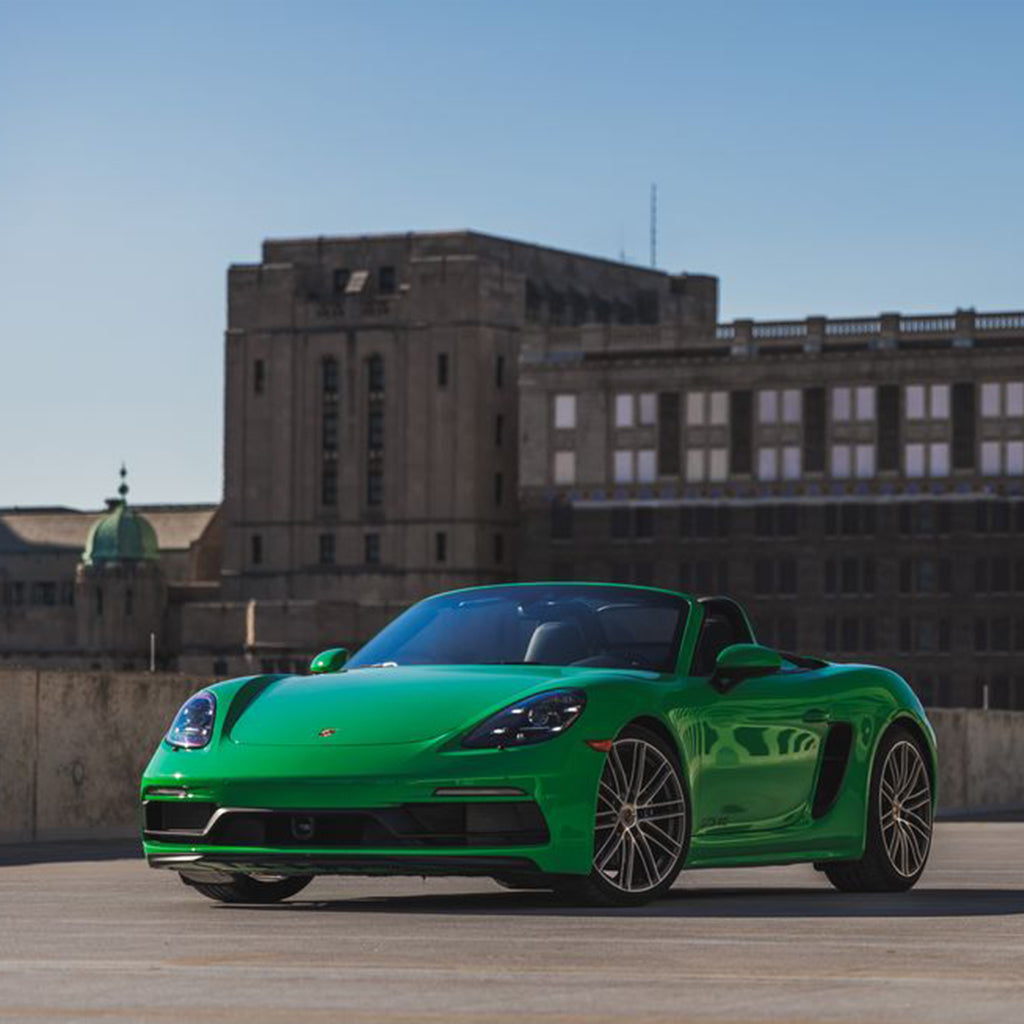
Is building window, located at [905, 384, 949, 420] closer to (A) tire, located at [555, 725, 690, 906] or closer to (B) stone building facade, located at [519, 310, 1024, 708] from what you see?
(B) stone building facade, located at [519, 310, 1024, 708]

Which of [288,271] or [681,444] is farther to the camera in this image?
[288,271]

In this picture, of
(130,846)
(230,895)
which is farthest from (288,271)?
(230,895)

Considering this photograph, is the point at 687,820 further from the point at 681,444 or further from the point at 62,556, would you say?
the point at 62,556

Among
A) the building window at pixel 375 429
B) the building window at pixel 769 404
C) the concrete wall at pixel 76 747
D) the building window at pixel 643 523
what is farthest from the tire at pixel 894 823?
the building window at pixel 375 429

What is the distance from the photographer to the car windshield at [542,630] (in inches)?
512

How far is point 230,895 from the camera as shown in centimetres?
1277

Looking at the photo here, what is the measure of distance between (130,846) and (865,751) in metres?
9.97

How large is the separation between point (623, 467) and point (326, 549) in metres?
Answer: 19.1

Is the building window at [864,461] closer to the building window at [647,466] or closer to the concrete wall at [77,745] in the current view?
the building window at [647,466]

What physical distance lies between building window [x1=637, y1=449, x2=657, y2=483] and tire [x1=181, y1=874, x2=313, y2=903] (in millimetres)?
132028

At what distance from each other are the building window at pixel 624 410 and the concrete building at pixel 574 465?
0.23 ft

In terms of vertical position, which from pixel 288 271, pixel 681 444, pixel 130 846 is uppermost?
pixel 288 271

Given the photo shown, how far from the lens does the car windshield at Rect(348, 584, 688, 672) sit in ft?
42.7

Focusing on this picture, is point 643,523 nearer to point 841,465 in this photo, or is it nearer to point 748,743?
point 841,465
